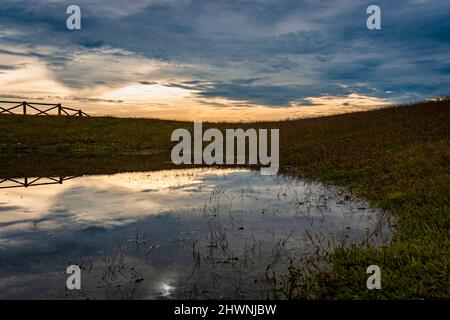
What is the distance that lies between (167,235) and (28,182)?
11386mm

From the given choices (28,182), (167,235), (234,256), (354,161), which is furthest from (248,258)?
(354,161)

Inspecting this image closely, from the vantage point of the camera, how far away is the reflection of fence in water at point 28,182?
18094 millimetres

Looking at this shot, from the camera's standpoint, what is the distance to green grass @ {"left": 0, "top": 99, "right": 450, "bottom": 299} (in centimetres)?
754

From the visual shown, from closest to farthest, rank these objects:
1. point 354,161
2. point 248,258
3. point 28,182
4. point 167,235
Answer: point 248,258
point 167,235
point 28,182
point 354,161

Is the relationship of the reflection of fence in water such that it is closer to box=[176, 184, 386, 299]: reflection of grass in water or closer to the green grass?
the green grass

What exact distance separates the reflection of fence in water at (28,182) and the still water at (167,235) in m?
0.27

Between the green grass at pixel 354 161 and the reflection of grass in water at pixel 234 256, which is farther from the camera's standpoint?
the green grass at pixel 354 161

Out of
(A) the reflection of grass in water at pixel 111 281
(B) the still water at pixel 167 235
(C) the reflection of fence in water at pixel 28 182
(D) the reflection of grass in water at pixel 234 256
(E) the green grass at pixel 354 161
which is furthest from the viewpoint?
(C) the reflection of fence in water at pixel 28 182

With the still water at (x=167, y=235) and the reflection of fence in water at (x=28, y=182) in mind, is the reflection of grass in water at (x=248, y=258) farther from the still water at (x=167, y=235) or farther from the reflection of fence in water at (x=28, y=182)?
the reflection of fence in water at (x=28, y=182)

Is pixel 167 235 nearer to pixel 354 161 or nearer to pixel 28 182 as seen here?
pixel 28 182

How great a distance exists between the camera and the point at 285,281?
24.7 feet

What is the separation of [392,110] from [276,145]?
12.6 m

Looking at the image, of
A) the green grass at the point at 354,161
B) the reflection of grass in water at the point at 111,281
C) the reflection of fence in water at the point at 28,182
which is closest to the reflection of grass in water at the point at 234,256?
the reflection of grass in water at the point at 111,281

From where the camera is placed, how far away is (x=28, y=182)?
1886 centimetres
